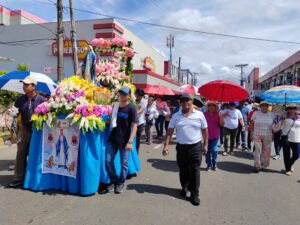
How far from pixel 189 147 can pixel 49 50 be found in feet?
70.7

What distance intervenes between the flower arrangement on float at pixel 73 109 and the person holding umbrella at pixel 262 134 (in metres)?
3.72

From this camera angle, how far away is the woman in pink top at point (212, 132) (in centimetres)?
657

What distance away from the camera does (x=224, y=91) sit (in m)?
7.55

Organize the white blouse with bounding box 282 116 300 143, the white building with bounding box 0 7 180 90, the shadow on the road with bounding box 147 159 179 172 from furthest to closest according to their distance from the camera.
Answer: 1. the white building with bounding box 0 7 180 90
2. the shadow on the road with bounding box 147 159 179 172
3. the white blouse with bounding box 282 116 300 143

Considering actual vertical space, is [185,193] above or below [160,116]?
below

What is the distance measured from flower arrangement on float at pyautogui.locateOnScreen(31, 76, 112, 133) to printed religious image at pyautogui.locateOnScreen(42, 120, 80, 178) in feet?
0.49

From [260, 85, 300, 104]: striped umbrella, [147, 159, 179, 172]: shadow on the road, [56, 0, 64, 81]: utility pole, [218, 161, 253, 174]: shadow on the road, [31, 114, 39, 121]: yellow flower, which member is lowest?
[218, 161, 253, 174]: shadow on the road

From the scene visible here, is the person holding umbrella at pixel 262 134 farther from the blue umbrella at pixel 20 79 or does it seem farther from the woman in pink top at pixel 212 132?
the blue umbrella at pixel 20 79

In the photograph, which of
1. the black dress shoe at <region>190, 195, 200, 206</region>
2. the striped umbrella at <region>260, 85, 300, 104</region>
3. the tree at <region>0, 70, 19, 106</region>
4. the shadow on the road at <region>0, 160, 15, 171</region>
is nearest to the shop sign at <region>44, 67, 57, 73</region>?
the tree at <region>0, 70, 19, 106</region>

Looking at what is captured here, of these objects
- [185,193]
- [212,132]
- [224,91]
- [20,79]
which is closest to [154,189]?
[185,193]

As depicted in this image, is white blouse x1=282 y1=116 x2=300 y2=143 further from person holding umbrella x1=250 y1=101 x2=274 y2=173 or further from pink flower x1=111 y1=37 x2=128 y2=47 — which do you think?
pink flower x1=111 y1=37 x2=128 y2=47

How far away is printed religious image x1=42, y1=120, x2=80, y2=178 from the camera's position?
185 inches

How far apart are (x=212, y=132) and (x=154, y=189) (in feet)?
7.09

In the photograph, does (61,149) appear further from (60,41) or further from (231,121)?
(60,41)
